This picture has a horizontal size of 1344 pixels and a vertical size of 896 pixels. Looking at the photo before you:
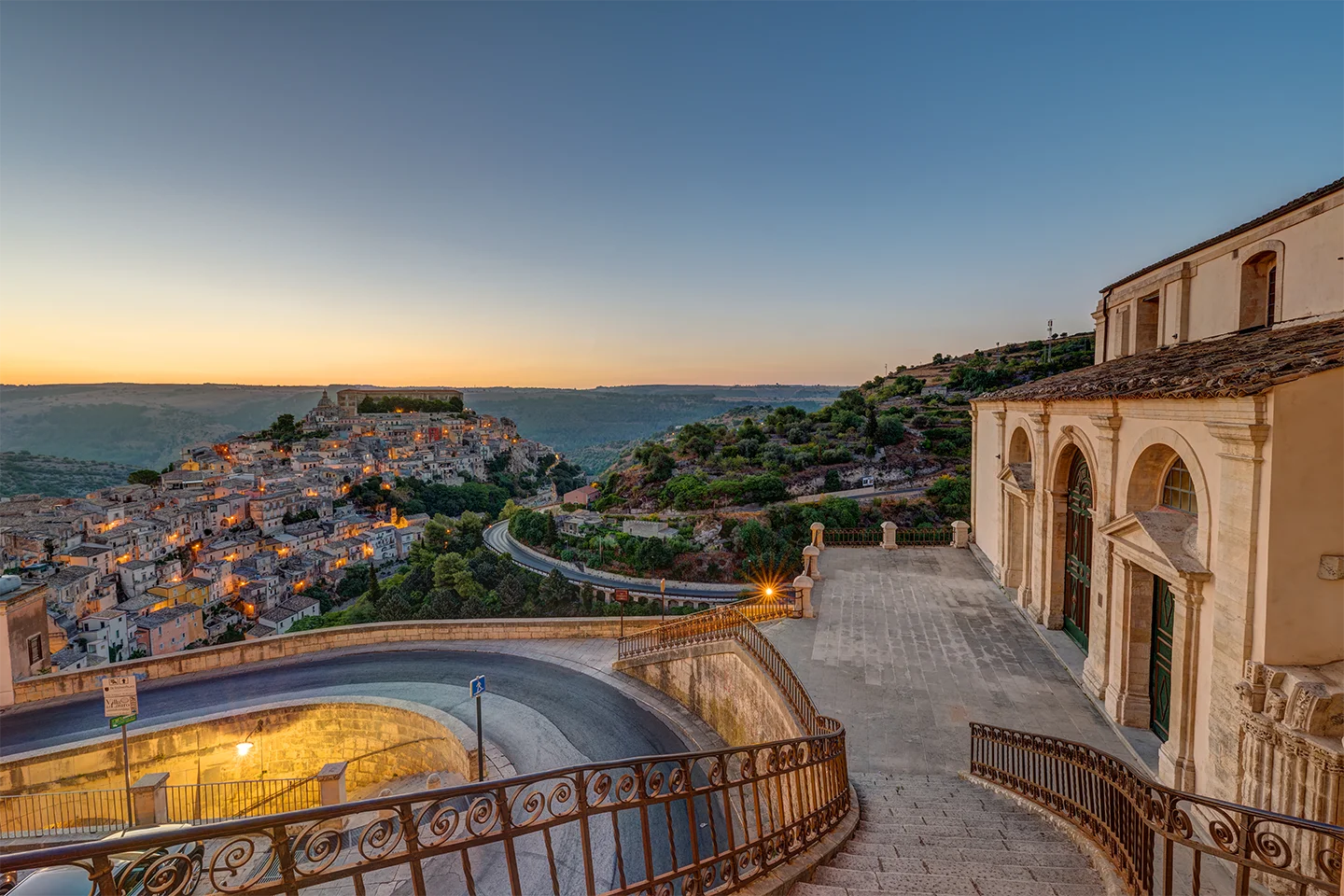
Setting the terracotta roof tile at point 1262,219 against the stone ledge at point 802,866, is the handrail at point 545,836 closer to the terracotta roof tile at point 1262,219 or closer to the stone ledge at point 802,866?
the stone ledge at point 802,866

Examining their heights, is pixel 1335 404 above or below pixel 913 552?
above

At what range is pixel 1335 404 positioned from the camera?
590cm

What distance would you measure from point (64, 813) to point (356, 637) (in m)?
7.06

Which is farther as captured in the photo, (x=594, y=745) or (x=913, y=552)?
(x=913, y=552)

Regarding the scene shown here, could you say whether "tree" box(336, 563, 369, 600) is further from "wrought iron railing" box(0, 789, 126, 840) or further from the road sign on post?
the road sign on post

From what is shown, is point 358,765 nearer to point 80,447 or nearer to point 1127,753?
point 1127,753

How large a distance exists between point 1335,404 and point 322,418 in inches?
6455

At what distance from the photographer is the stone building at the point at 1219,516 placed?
5.95 meters

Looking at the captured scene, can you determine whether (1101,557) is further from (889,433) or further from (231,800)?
(889,433)

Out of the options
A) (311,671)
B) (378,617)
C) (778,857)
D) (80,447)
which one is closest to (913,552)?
(778,857)

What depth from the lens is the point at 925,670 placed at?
1116 cm

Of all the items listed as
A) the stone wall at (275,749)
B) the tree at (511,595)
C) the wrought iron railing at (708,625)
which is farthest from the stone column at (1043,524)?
the tree at (511,595)

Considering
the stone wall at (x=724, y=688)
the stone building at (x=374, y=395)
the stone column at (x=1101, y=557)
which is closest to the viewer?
the stone column at (x=1101, y=557)

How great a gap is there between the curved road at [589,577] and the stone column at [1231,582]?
30.7m
